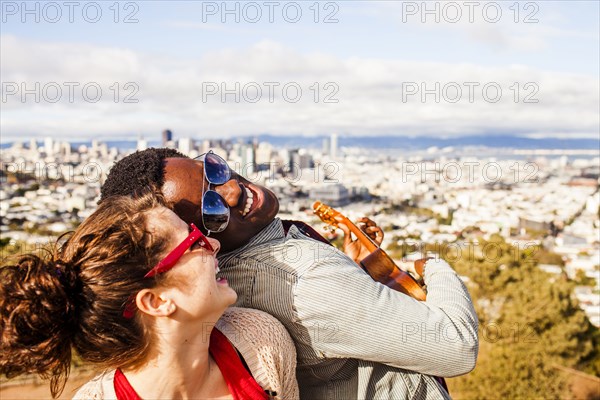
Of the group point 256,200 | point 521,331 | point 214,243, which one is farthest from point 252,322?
point 521,331

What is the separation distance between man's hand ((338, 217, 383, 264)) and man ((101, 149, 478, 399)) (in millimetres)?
349

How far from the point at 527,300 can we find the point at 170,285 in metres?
9.12

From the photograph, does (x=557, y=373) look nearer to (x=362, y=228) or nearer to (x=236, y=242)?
(x=362, y=228)

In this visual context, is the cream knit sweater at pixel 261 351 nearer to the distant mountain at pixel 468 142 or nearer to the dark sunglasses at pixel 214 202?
the dark sunglasses at pixel 214 202

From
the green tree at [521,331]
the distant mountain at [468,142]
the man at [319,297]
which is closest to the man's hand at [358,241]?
the man at [319,297]

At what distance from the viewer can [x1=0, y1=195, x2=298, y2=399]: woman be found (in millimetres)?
1039

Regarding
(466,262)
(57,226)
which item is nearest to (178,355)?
(466,262)

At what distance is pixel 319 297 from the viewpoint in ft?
4.07

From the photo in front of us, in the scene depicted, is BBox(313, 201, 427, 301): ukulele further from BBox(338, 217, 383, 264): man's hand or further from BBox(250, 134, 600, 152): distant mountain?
BBox(250, 134, 600, 152): distant mountain

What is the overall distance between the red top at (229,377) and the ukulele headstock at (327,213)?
0.69 metres

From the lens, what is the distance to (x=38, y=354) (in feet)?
3.43

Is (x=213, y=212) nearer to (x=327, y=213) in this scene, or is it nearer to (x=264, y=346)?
(x=264, y=346)

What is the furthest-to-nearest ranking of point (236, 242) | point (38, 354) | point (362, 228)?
1. point (362, 228)
2. point (236, 242)
3. point (38, 354)

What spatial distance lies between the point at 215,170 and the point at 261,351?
1.37ft
